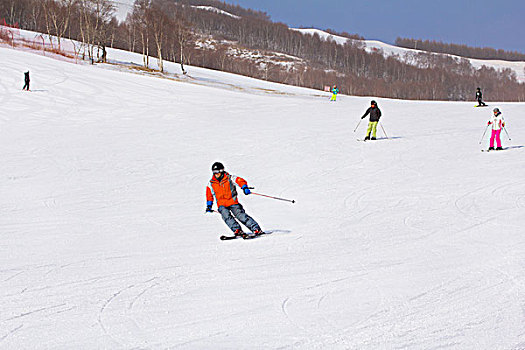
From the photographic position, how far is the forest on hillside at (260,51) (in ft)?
189

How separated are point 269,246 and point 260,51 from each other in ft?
424

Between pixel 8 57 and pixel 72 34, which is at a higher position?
pixel 72 34

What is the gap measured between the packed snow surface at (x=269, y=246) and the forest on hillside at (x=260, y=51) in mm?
42867

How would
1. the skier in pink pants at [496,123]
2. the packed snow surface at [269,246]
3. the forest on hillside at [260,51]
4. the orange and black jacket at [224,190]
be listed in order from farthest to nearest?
the forest on hillside at [260,51]
the skier in pink pants at [496,123]
the orange and black jacket at [224,190]
the packed snow surface at [269,246]

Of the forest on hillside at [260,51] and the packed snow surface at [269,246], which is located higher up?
the forest on hillside at [260,51]

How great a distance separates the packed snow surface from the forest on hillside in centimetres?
4287

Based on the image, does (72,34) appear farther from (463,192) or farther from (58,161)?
(463,192)

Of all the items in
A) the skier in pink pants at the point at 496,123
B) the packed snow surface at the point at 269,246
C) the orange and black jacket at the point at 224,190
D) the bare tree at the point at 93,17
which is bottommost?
the packed snow surface at the point at 269,246

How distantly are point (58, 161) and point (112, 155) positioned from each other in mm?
1662

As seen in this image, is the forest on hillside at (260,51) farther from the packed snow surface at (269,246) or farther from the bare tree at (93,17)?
the packed snow surface at (269,246)

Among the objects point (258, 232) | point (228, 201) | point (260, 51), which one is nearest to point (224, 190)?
point (228, 201)

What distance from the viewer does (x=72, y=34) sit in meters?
79.5

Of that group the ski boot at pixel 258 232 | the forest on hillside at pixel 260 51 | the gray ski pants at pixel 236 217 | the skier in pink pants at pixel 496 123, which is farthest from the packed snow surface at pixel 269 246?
the forest on hillside at pixel 260 51

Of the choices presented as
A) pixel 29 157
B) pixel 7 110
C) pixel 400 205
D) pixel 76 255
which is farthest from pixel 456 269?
pixel 7 110
